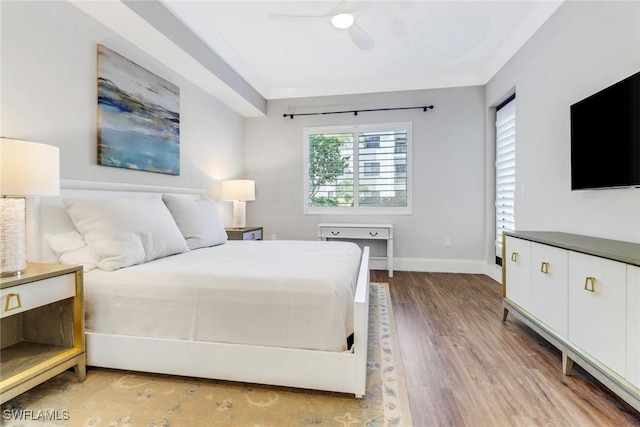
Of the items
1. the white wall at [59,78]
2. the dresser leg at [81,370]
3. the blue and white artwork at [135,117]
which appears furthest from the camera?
the blue and white artwork at [135,117]

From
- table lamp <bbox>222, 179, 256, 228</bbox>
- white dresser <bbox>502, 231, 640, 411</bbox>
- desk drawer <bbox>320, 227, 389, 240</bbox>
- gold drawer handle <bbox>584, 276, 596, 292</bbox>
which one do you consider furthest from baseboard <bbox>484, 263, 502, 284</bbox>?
table lamp <bbox>222, 179, 256, 228</bbox>

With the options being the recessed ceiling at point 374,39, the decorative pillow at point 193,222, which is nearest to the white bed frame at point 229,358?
the decorative pillow at point 193,222

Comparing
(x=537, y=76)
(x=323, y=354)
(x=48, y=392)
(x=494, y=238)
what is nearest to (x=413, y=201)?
(x=494, y=238)

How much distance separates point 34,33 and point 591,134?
3.58m

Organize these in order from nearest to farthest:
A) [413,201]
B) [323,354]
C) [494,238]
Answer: [323,354]
[494,238]
[413,201]

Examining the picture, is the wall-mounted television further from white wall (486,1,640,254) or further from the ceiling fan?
the ceiling fan

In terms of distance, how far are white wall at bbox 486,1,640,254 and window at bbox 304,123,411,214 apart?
1.51 metres

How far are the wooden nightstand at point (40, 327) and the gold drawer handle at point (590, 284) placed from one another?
8.66 ft

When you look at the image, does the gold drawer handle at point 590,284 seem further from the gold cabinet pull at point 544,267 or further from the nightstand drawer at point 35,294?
the nightstand drawer at point 35,294

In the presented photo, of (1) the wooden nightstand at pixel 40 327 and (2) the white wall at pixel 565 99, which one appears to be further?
(2) the white wall at pixel 565 99

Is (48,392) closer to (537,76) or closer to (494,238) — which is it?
(537,76)

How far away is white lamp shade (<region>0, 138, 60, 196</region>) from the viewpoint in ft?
4.74

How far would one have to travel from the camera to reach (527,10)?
9.18 feet

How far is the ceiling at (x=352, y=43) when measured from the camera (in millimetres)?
2678
